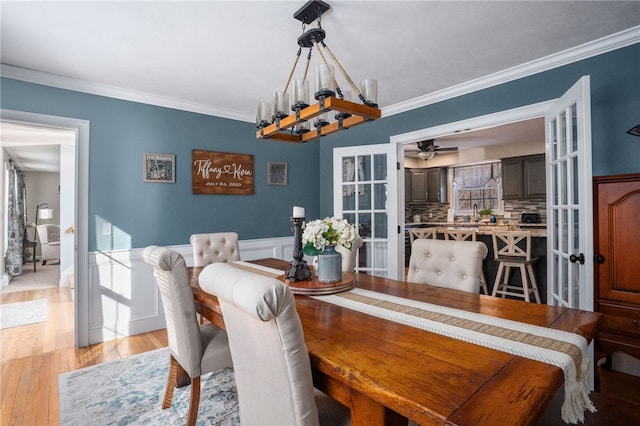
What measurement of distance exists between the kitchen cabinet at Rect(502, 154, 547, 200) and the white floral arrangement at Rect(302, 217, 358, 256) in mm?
6036

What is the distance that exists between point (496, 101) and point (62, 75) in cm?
389

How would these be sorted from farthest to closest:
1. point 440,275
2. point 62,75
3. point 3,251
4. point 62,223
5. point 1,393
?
point 3,251 < point 62,223 < point 62,75 < point 1,393 < point 440,275

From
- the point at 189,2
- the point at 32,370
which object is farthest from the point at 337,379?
the point at 32,370

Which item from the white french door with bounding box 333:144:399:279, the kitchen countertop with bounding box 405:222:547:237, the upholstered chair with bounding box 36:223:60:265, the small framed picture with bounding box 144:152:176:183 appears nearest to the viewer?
the small framed picture with bounding box 144:152:176:183

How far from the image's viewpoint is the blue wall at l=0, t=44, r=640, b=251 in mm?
2320

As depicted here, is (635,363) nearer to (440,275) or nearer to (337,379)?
(440,275)

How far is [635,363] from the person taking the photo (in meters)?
2.30

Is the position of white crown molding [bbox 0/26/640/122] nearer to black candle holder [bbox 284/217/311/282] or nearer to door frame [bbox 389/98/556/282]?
door frame [bbox 389/98/556/282]

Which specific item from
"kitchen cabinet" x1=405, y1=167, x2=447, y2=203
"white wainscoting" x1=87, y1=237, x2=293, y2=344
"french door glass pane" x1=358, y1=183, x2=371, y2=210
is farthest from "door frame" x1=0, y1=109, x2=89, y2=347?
"kitchen cabinet" x1=405, y1=167, x2=447, y2=203

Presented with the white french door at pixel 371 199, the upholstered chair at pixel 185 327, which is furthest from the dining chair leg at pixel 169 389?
the white french door at pixel 371 199

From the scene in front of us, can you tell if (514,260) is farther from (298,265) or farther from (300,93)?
(300,93)

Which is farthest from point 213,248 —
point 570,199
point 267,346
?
point 570,199

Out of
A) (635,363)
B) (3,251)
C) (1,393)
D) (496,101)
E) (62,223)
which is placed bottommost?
(1,393)

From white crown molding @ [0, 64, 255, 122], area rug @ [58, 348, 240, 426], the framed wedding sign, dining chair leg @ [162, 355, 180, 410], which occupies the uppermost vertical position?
white crown molding @ [0, 64, 255, 122]
